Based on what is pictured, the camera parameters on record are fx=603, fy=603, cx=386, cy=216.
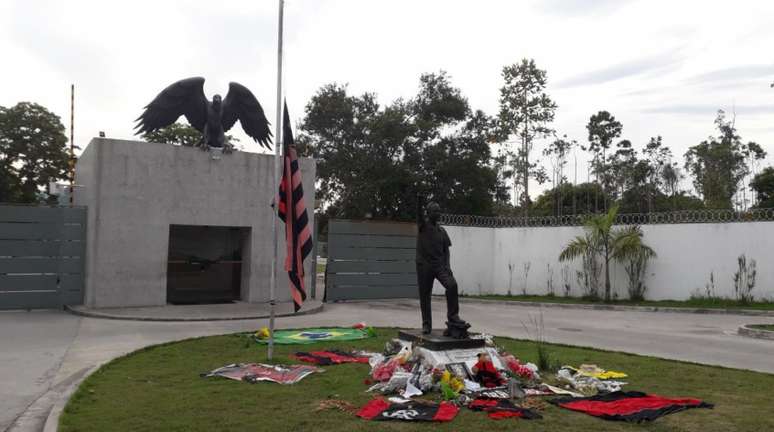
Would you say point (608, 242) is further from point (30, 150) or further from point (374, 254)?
point (30, 150)

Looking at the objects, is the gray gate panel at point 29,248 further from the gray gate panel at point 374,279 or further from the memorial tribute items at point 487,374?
the memorial tribute items at point 487,374

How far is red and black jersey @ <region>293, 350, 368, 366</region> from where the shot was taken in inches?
322

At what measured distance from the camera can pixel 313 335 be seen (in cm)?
1066

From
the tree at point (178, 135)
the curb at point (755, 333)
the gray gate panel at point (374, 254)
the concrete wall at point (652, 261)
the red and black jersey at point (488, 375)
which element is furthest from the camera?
the tree at point (178, 135)

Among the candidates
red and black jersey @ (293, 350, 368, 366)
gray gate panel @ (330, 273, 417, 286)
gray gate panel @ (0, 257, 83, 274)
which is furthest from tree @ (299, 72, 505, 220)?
red and black jersey @ (293, 350, 368, 366)

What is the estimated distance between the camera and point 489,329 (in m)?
12.2

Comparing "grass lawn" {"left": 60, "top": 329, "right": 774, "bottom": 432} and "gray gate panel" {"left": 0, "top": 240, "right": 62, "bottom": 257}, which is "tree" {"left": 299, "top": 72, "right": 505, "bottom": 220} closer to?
"gray gate panel" {"left": 0, "top": 240, "right": 62, "bottom": 257}

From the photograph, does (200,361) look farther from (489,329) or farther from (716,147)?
(716,147)

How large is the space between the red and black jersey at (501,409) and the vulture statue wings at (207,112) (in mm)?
11473

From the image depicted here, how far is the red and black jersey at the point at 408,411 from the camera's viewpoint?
212 inches

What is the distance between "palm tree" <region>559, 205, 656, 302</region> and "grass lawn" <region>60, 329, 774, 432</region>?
31.9ft

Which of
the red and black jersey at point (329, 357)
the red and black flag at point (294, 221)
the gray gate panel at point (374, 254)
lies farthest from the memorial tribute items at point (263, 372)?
the gray gate panel at point (374, 254)

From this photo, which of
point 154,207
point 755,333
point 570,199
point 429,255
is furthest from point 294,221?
point 570,199

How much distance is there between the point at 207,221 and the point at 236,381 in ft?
30.0
